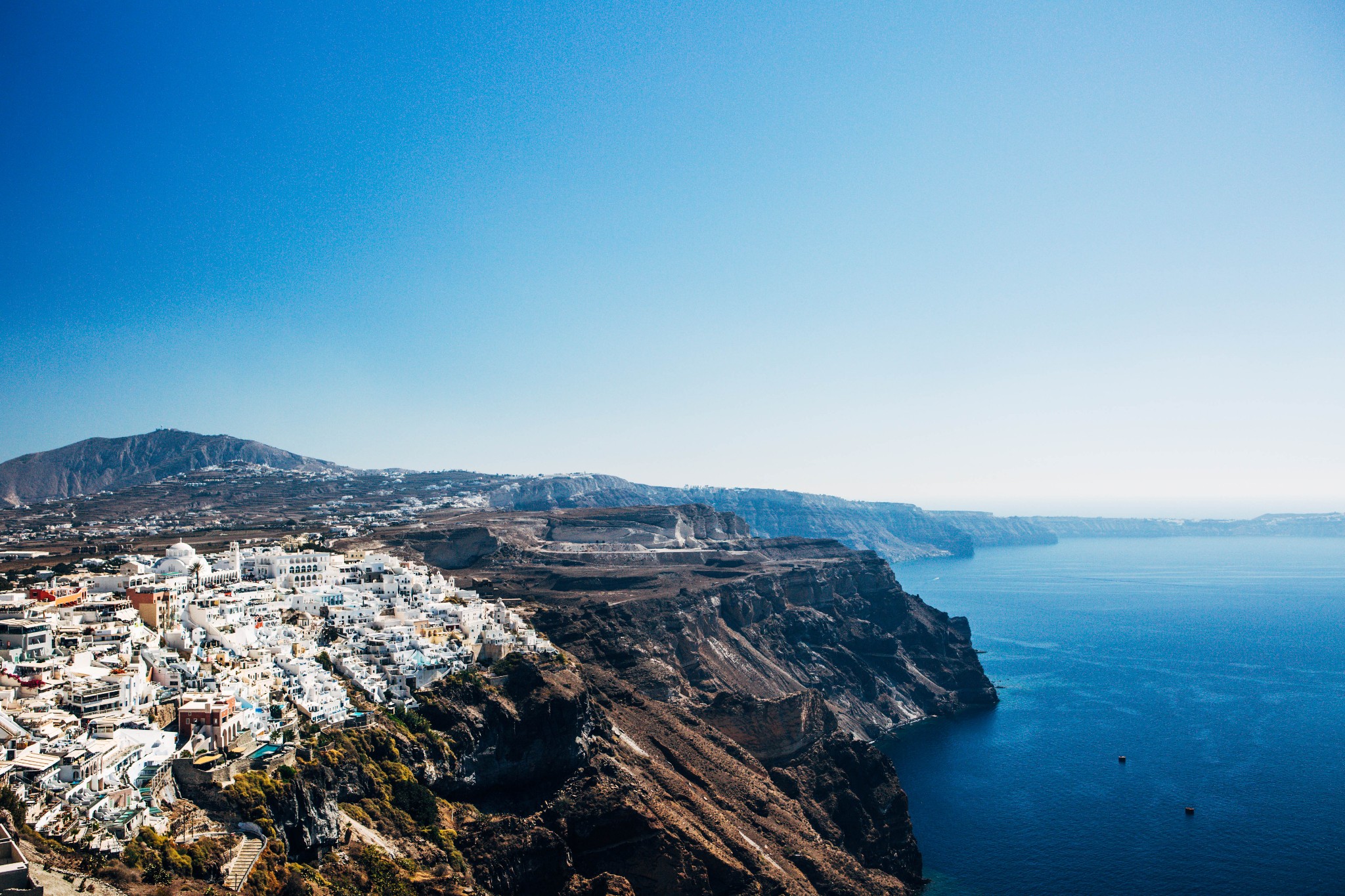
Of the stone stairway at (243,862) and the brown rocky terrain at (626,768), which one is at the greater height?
the stone stairway at (243,862)

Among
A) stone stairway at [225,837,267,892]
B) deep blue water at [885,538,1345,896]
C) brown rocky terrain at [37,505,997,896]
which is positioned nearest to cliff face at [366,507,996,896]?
brown rocky terrain at [37,505,997,896]

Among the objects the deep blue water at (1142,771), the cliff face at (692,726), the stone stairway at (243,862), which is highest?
the stone stairway at (243,862)

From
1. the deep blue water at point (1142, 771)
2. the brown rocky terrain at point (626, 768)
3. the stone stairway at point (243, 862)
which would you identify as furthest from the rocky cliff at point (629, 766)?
the deep blue water at point (1142, 771)

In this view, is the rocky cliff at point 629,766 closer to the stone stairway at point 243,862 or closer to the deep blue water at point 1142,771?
the stone stairway at point 243,862

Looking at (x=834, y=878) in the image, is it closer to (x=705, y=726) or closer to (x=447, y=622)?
(x=705, y=726)

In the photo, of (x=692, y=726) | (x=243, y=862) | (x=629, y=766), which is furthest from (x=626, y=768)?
(x=243, y=862)

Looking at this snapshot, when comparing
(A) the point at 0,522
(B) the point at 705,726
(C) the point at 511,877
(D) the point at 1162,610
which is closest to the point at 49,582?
(C) the point at 511,877

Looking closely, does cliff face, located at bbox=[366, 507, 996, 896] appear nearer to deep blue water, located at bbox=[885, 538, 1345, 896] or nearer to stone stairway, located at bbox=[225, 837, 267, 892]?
deep blue water, located at bbox=[885, 538, 1345, 896]
